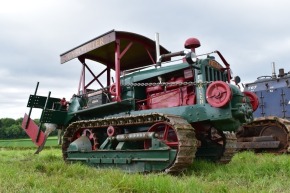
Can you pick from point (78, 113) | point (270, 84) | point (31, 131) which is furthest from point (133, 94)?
point (270, 84)

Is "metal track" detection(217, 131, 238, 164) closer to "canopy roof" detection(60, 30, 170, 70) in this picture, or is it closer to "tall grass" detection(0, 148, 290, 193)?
"tall grass" detection(0, 148, 290, 193)

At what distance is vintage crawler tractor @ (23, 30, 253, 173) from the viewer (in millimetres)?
5891

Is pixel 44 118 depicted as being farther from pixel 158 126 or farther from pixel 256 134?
pixel 256 134

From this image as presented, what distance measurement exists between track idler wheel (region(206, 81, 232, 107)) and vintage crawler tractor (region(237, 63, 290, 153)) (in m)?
3.98

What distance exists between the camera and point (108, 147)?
713cm

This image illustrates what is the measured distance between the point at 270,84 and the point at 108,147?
23.1ft

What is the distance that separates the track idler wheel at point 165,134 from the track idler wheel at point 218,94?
0.90m

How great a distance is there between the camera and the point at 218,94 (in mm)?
5820

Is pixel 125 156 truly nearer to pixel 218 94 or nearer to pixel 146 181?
pixel 218 94

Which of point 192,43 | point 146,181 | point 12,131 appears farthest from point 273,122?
point 12,131

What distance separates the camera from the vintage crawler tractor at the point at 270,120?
10.0 meters

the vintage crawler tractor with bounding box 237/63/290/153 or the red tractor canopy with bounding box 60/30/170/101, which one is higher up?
the red tractor canopy with bounding box 60/30/170/101

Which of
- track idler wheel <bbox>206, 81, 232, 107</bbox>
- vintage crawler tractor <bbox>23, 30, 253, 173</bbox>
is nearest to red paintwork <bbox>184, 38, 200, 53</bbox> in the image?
vintage crawler tractor <bbox>23, 30, 253, 173</bbox>

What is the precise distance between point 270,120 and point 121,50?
5297mm
